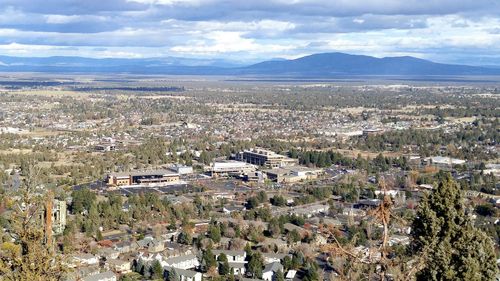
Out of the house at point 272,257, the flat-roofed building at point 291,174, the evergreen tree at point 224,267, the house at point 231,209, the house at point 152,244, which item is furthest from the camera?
the flat-roofed building at point 291,174

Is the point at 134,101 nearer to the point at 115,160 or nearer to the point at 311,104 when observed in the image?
the point at 311,104

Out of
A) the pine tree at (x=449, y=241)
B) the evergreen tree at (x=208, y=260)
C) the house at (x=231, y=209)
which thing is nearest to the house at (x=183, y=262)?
the evergreen tree at (x=208, y=260)

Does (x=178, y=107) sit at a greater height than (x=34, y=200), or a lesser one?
lesser

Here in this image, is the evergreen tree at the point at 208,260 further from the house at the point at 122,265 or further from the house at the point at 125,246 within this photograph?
the house at the point at 125,246

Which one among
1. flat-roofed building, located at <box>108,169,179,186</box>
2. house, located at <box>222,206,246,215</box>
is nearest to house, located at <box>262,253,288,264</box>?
house, located at <box>222,206,246,215</box>

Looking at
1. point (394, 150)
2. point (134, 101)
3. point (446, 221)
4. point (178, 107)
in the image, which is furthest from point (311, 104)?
point (446, 221)
